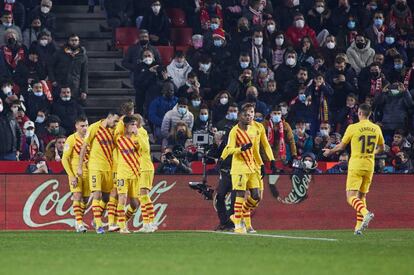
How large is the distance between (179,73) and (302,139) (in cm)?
368

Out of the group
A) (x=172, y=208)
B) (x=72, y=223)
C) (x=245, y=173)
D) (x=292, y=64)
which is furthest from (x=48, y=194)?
(x=292, y=64)

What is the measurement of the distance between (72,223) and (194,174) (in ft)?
8.78

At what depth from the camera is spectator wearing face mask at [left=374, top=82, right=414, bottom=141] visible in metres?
34.1

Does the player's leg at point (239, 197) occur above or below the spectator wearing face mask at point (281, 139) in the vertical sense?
below

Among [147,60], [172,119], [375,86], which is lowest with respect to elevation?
[172,119]

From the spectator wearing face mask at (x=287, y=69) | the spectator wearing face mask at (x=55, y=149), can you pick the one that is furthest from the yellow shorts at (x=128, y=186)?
the spectator wearing face mask at (x=287, y=69)

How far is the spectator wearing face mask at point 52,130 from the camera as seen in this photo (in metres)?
31.3

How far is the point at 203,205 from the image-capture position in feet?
97.0

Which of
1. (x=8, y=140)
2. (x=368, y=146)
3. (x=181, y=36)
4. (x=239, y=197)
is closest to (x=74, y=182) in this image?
(x=239, y=197)

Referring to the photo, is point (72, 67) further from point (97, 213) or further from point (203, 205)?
point (97, 213)

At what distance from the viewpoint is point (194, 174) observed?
29422mm

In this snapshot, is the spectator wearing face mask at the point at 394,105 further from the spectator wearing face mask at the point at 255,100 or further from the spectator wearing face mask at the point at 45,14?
the spectator wearing face mask at the point at 45,14

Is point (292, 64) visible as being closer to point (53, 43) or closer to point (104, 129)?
point (53, 43)

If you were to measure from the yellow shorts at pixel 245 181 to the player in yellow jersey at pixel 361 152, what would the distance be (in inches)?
65.2
